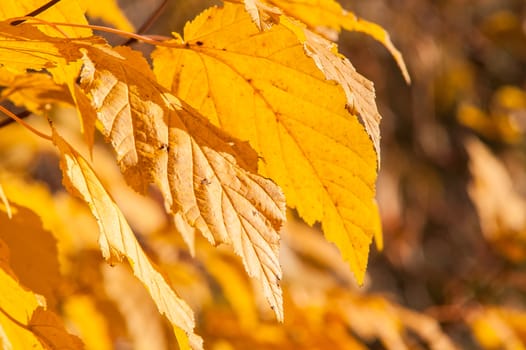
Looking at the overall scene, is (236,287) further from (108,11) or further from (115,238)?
(115,238)

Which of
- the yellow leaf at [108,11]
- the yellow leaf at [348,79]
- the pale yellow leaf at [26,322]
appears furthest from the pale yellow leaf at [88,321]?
the yellow leaf at [348,79]

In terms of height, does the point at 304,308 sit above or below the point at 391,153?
above

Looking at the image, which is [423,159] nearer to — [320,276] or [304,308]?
[320,276]

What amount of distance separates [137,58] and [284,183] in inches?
6.5

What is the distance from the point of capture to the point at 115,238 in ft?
1.70

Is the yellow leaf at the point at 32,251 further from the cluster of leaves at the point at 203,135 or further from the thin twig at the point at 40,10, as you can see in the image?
the thin twig at the point at 40,10

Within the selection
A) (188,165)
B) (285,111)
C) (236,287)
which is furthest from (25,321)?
(236,287)

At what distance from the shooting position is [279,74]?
0.60 metres

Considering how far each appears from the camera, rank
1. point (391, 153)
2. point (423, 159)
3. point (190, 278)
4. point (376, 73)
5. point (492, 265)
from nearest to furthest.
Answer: point (190, 278)
point (492, 265)
point (376, 73)
point (391, 153)
point (423, 159)

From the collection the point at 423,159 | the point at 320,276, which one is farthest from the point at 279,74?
the point at 423,159

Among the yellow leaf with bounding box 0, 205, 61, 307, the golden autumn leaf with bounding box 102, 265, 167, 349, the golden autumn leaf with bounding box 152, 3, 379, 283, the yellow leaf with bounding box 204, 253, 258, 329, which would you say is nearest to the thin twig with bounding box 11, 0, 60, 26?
the golden autumn leaf with bounding box 152, 3, 379, 283

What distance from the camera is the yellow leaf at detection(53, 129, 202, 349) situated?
1.68ft

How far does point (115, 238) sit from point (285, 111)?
0.19 m

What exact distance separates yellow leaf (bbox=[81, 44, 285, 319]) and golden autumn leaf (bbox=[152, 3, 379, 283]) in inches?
2.6
